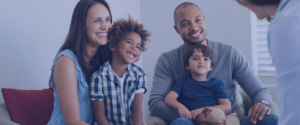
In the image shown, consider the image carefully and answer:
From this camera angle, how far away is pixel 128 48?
1.44 meters

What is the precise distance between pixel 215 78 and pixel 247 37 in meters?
1.10

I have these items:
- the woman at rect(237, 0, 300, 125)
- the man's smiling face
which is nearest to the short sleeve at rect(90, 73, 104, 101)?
the man's smiling face

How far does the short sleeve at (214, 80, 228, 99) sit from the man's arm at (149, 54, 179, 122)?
30cm

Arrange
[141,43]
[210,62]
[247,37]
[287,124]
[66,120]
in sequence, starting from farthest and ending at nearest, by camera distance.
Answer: [247,37], [210,62], [141,43], [66,120], [287,124]

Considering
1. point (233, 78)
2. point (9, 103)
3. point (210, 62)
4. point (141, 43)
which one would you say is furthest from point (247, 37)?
point (9, 103)

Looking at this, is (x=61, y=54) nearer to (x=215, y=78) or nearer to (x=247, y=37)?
(x=215, y=78)

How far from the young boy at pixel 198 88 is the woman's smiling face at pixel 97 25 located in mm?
622

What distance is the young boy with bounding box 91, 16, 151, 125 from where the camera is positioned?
4.49 feet

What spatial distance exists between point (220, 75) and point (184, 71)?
268mm

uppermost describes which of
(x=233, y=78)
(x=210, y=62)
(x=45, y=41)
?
(x=45, y=41)

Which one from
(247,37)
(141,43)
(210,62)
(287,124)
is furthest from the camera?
(247,37)

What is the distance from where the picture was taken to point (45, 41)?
184 centimetres

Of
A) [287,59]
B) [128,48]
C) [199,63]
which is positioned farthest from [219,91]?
[287,59]

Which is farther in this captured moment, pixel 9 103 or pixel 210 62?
pixel 210 62
